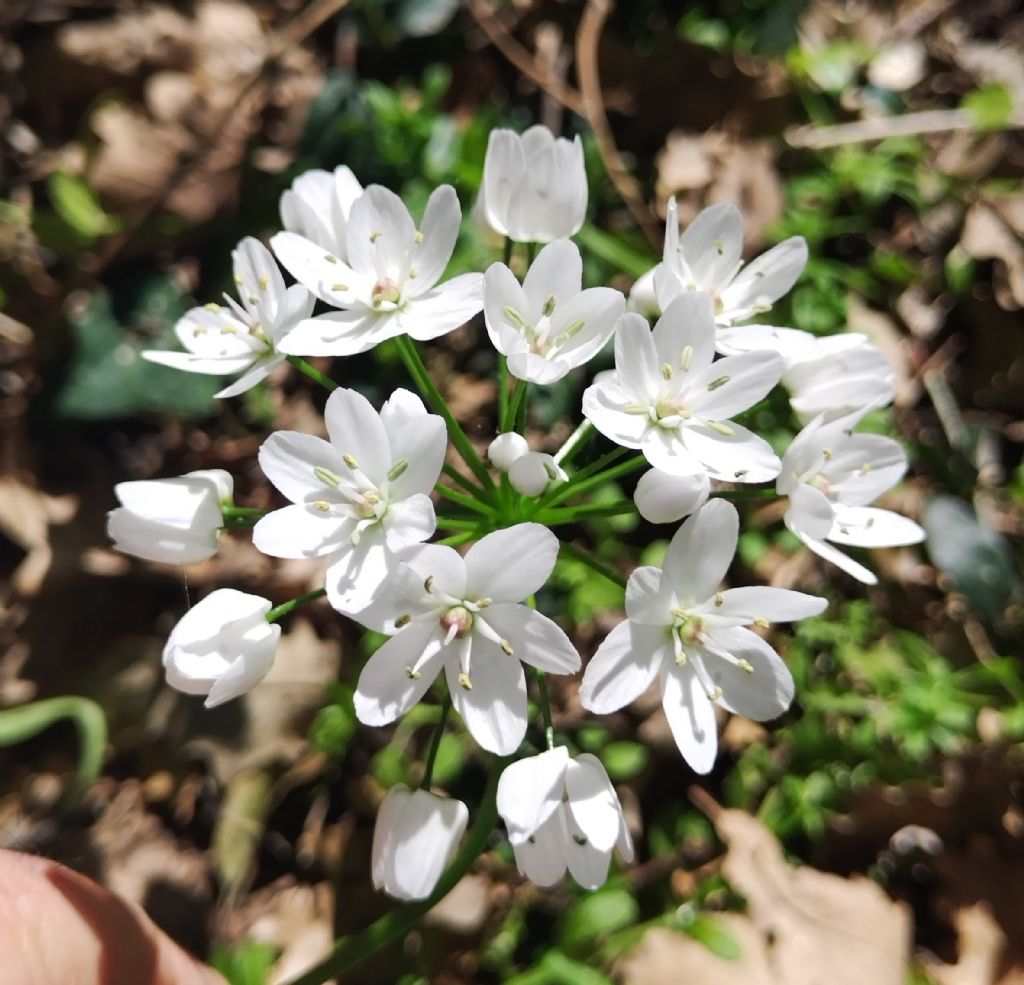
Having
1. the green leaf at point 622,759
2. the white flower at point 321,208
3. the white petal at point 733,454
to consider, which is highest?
the white flower at point 321,208

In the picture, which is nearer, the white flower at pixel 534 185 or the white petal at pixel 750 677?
the white petal at pixel 750 677

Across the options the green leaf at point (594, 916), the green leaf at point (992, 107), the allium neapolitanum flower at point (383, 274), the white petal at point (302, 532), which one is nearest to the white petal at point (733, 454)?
the allium neapolitanum flower at point (383, 274)

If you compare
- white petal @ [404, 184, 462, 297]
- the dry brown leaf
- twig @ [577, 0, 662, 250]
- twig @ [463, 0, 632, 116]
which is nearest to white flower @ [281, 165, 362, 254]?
white petal @ [404, 184, 462, 297]

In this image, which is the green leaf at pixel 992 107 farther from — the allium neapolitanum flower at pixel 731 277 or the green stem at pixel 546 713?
the green stem at pixel 546 713

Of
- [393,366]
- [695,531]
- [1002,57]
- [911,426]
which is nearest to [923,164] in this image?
[1002,57]

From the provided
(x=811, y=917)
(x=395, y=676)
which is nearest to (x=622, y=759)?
(x=811, y=917)

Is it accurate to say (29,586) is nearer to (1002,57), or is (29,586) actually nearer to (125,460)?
(125,460)

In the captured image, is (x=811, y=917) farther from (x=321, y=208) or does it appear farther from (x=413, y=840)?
(x=321, y=208)
